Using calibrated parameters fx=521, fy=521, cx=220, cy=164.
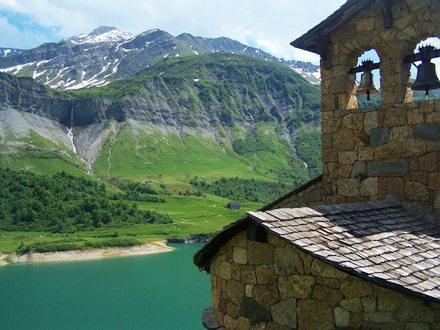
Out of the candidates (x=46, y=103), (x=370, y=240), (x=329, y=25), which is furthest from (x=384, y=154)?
(x=46, y=103)

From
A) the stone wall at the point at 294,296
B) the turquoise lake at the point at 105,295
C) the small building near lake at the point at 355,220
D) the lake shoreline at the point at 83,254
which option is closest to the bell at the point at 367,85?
the small building near lake at the point at 355,220

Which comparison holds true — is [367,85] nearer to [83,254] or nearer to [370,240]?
[370,240]

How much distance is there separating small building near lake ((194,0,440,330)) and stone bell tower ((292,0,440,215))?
0.05ft

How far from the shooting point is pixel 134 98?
19375cm

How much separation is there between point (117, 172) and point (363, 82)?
15013 cm

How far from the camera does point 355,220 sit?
22.3 ft

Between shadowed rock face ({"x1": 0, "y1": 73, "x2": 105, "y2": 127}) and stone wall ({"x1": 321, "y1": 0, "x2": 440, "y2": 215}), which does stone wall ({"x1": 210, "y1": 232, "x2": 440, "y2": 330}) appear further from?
shadowed rock face ({"x1": 0, "y1": 73, "x2": 105, "y2": 127})

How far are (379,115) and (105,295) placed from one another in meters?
44.1

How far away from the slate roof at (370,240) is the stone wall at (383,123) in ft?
3.18

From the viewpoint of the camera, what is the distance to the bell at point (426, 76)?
28.1ft

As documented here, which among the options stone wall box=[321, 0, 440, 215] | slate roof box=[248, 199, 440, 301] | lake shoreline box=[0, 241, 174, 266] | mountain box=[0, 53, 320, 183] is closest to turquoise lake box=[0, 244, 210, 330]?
lake shoreline box=[0, 241, 174, 266]

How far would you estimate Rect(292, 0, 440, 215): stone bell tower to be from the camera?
8.09 m

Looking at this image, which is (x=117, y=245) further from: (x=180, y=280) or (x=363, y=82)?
(x=363, y=82)

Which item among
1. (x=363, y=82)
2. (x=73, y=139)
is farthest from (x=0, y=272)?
(x=73, y=139)
